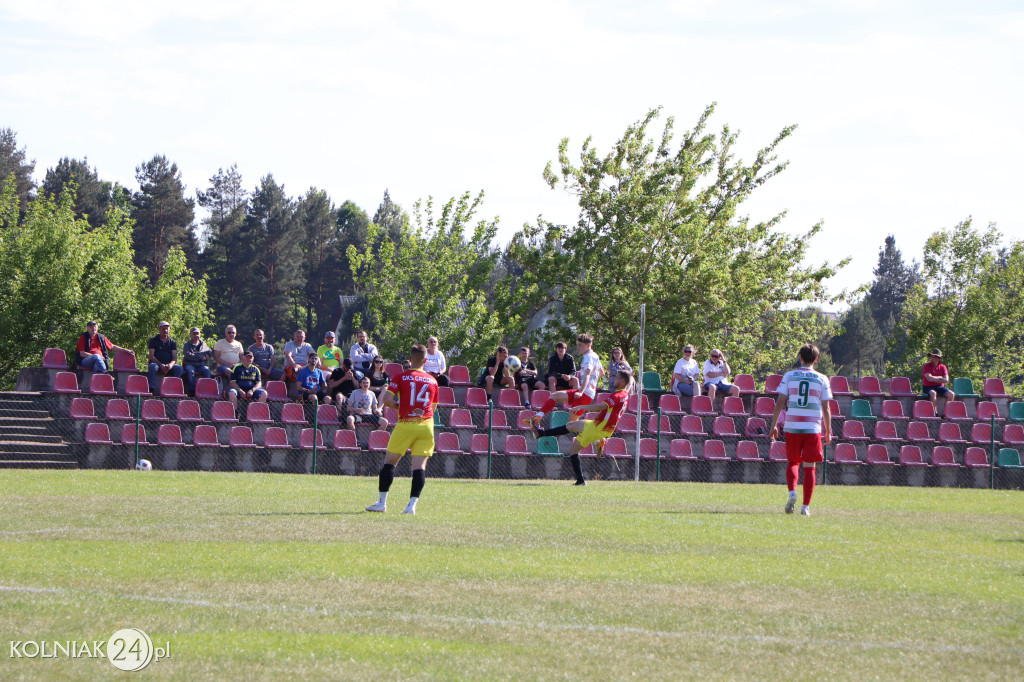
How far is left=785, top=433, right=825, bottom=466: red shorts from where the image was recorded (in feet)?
42.3

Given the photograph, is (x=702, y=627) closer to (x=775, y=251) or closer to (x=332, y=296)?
(x=775, y=251)

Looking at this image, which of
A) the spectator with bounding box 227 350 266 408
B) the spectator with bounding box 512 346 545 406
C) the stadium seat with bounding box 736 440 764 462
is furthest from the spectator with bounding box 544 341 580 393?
the spectator with bounding box 227 350 266 408

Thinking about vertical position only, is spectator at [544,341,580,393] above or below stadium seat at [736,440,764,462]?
above

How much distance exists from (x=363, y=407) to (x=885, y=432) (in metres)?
12.5

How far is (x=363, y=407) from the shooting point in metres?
22.4

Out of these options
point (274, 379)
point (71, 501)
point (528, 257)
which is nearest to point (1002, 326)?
point (528, 257)

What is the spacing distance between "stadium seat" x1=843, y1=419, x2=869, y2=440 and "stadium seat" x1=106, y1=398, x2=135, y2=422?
1582cm

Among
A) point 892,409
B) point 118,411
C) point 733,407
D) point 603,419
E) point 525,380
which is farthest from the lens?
point 892,409

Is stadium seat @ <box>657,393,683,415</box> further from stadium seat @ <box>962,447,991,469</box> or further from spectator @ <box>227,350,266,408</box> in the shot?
spectator @ <box>227,350,266,408</box>

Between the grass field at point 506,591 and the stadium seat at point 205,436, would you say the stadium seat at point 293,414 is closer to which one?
the stadium seat at point 205,436

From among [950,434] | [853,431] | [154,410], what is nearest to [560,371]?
[853,431]

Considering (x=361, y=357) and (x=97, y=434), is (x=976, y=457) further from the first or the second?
(x=97, y=434)

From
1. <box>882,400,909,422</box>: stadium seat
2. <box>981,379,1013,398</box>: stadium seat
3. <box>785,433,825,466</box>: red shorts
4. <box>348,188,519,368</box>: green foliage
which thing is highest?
<box>348,188,519,368</box>: green foliage

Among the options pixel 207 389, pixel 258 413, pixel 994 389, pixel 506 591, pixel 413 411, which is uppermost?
pixel 994 389
